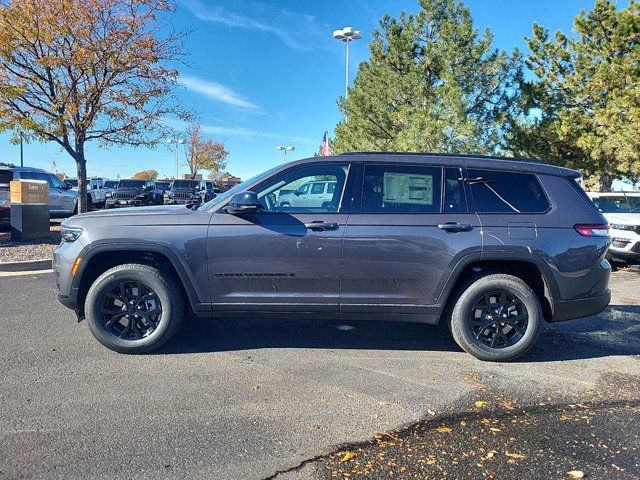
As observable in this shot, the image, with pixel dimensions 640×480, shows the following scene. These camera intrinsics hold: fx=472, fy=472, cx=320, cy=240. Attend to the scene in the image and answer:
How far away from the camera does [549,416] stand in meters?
3.33

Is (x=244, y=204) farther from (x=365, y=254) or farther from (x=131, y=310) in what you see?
(x=131, y=310)

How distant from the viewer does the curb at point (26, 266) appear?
785 centimetres

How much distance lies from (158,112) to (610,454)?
10062 mm

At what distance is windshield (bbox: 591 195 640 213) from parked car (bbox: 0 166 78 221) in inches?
540

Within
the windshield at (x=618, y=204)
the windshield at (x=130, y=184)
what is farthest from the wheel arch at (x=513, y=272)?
the windshield at (x=130, y=184)

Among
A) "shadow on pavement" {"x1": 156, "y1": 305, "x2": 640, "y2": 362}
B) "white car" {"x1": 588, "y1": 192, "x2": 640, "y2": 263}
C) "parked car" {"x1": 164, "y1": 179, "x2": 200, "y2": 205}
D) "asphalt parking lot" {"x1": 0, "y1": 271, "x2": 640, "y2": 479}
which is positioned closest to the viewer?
"asphalt parking lot" {"x1": 0, "y1": 271, "x2": 640, "y2": 479}

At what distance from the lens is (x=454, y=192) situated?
4.33 meters

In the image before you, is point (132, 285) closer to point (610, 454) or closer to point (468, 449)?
point (468, 449)

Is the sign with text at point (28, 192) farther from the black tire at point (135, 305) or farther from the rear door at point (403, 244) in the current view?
the rear door at point (403, 244)

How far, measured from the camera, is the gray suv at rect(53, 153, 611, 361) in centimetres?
416

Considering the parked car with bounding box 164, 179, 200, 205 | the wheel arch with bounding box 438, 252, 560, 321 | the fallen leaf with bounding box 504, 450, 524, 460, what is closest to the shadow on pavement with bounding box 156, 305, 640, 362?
the wheel arch with bounding box 438, 252, 560, 321

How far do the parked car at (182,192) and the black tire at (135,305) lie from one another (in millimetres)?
19997

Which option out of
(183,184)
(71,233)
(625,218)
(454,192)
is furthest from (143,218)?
(183,184)

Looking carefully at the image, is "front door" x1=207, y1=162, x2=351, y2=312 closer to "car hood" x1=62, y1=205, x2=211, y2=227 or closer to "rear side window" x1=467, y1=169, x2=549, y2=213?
"car hood" x1=62, y1=205, x2=211, y2=227
